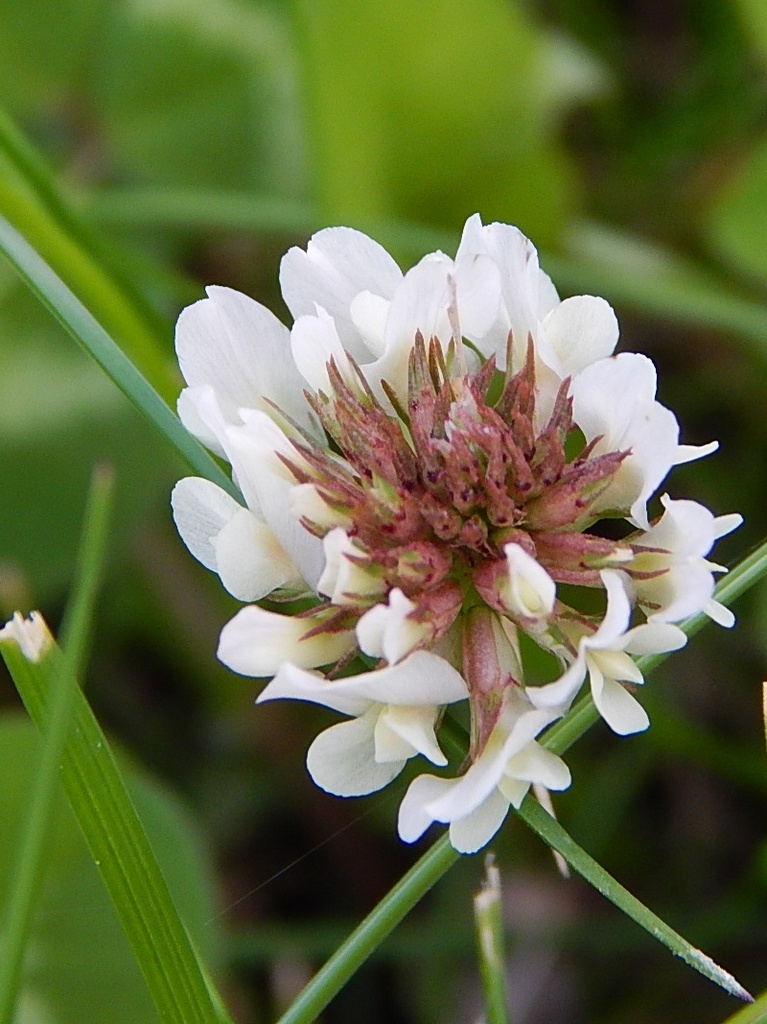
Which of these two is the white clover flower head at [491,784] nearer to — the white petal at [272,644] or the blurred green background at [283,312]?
the white petal at [272,644]

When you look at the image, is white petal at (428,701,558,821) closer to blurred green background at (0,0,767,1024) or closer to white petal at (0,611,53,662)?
white petal at (0,611,53,662)

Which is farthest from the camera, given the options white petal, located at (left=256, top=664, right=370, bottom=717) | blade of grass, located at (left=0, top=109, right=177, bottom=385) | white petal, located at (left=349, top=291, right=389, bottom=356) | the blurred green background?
the blurred green background

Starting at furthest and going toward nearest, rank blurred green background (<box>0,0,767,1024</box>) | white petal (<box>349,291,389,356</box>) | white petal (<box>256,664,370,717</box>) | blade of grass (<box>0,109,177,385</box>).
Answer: blurred green background (<box>0,0,767,1024</box>) → blade of grass (<box>0,109,177,385</box>) → white petal (<box>349,291,389,356</box>) → white petal (<box>256,664,370,717</box>)

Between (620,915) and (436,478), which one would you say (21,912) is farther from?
(620,915)

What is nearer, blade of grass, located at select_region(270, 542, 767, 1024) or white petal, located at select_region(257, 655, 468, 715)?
white petal, located at select_region(257, 655, 468, 715)

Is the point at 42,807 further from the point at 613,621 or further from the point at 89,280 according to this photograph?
the point at 89,280

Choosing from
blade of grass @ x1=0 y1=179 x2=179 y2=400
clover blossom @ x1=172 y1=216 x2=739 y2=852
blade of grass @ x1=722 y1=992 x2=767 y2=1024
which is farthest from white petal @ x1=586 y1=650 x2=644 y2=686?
blade of grass @ x1=0 y1=179 x2=179 y2=400

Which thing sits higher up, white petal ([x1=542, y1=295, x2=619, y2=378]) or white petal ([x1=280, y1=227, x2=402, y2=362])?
white petal ([x1=280, y1=227, x2=402, y2=362])

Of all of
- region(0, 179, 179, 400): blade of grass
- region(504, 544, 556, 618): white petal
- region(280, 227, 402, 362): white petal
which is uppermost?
region(0, 179, 179, 400): blade of grass
